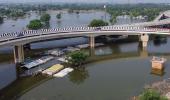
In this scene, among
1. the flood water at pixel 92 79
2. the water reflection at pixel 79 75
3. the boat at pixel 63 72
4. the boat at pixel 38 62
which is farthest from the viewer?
the boat at pixel 38 62

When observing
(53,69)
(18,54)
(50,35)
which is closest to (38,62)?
(18,54)

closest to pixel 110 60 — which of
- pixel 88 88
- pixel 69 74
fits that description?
pixel 69 74

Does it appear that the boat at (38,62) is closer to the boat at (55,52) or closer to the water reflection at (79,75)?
the boat at (55,52)

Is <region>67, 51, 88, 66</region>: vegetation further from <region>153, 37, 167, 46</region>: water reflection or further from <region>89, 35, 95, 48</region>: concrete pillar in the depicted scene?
<region>153, 37, 167, 46</region>: water reflection

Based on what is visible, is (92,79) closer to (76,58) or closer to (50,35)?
(76,58)

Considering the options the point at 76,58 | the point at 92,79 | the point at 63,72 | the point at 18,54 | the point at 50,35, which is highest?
the point at 50,35

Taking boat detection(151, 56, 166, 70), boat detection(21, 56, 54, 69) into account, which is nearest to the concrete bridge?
boat detection(21, 56, 54, 69)

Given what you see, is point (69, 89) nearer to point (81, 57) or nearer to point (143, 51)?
point (81, 57)

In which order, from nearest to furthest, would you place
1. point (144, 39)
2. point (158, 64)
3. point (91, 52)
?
point (158, 64), point (91, 52), point (144, 39)

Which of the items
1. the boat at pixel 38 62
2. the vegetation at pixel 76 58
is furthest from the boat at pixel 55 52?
the vegetation at pixel 76 58
